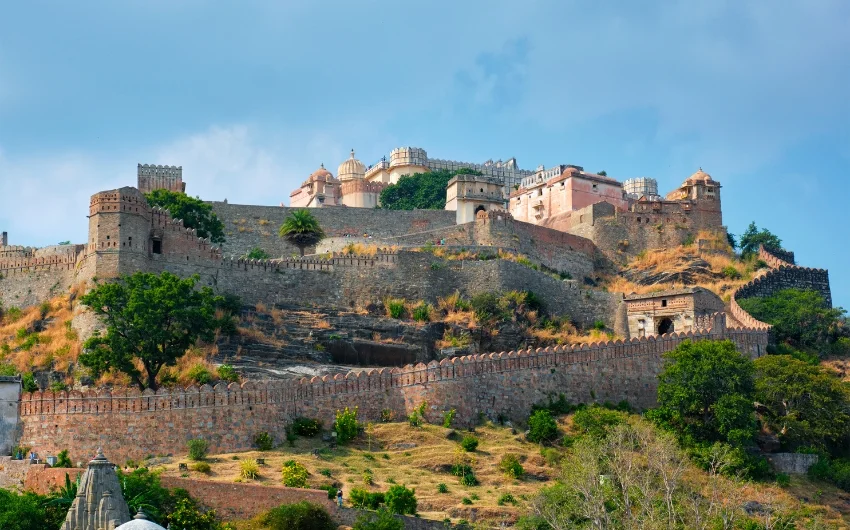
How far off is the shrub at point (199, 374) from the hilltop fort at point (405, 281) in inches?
141

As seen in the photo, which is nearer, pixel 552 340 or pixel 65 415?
pixel 65 415

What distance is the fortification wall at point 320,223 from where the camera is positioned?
68.0 m

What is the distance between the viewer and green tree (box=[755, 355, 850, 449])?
4997 cm

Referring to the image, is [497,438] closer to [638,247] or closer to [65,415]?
[65,415]

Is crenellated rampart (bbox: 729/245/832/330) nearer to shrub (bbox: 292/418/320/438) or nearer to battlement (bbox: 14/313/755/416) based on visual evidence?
battlement (bbox: 14/313/755/416)

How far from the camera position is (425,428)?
4516 cm

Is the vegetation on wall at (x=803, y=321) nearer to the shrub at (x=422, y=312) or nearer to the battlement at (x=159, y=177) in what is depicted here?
the shrub at (x=422, y=312)

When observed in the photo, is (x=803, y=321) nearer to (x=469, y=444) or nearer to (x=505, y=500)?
(x=469, y=444)

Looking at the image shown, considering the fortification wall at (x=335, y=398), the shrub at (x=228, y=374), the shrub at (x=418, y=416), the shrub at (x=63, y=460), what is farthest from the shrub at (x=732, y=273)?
the shrub at (x=63, y=460)

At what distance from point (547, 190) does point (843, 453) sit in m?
31.1

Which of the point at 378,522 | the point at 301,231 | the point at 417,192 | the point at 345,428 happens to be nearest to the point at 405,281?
the point at 301,231

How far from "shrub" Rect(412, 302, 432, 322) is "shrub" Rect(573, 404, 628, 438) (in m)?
10.2

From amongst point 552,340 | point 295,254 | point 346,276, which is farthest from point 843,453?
point 295,254

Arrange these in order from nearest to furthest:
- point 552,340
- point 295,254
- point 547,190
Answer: point 552,340 → point 295,254 → point 547,190
